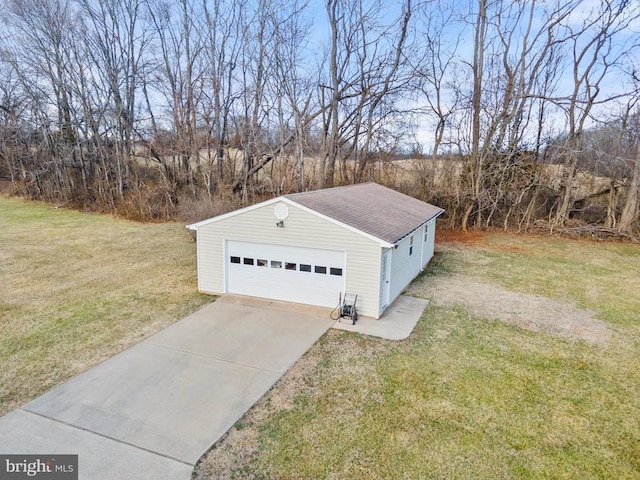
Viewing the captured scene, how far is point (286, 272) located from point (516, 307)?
5745mm

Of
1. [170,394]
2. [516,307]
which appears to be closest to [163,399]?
[170,394]

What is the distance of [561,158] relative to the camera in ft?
62.6

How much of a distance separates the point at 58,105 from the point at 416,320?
88.6 ft

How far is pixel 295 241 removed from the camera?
900 centimetres

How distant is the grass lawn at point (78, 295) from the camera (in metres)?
6.64

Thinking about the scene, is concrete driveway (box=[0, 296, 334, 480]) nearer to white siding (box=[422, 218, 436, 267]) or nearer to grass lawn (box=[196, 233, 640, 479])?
grass lawn (box=[196, 233, 640, 479])

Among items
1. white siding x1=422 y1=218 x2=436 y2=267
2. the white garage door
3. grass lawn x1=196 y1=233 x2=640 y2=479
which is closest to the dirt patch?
grass lawn x1=196 y1=233 x2=640 y2=479

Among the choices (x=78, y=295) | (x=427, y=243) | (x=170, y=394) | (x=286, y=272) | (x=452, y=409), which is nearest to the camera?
(x=452, y=409)

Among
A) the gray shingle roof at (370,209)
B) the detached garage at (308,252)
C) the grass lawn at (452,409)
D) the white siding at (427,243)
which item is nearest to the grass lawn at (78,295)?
the detached garage at (308,252)

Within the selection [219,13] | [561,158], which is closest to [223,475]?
[561,158]

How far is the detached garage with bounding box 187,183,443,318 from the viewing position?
8.50 metres

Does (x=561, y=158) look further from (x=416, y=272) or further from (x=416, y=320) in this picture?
(x=416, y=320)

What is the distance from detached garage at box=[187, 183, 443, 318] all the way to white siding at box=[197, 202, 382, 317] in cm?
2

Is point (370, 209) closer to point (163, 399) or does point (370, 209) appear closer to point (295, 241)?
point (295, 241)
